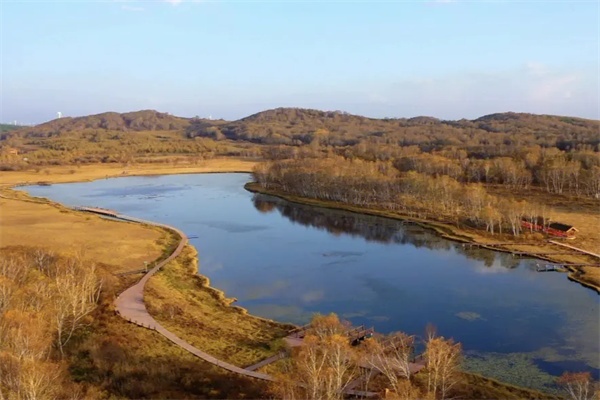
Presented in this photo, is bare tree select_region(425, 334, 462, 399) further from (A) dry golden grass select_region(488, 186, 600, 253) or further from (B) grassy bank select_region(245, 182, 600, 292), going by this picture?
(A) dry golden grass select_region(488, 186, 600, 253)

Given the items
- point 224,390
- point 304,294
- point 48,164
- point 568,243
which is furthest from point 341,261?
point 48,164

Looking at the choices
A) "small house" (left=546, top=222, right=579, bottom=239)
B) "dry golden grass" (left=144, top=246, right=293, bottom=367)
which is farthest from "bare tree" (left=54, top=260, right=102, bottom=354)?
"small house" (left=546, top=222, right=579, bottom=239)

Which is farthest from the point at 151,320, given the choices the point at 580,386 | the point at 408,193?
the point at 408,193

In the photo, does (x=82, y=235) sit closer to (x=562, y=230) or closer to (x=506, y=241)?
(x=506, y=241)

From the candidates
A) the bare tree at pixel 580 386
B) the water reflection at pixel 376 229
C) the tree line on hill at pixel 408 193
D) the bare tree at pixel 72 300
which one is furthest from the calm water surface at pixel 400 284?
the bare tree at pixel 72 300

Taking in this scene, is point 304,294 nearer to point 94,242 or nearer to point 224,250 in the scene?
point 224,250

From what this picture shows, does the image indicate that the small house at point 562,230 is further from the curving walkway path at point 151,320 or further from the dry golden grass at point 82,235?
the dry golden grass at point 82,235
